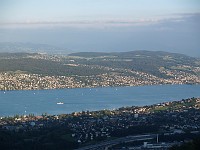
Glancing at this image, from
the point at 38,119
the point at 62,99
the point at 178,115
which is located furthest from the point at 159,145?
the point at 62,99

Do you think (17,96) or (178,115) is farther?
(17,96)

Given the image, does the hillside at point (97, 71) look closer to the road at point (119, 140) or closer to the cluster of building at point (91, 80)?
the cluster of building at point (91, 80)

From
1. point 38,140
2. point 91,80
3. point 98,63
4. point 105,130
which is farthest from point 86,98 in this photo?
point 38,140

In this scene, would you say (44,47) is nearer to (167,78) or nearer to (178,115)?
(167,78)

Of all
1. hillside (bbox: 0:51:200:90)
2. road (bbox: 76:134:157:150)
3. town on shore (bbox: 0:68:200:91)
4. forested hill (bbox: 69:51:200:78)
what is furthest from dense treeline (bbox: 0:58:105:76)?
road (bbox: 76:134:157:150)

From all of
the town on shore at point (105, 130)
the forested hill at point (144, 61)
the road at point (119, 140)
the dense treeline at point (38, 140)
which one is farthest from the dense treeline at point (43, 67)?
the road at point (119, 140)

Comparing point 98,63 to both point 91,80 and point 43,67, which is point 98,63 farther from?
point 43,67

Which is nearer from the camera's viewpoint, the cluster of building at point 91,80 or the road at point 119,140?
the road at point 119,140
